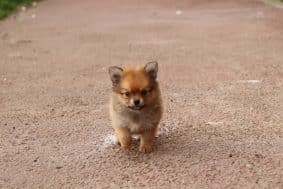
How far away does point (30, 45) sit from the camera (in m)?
9.82

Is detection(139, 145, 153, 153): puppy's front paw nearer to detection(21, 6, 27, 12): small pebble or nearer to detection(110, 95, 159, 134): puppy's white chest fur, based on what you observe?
detection(110, 95, 159, 134): puppy's white chest fur

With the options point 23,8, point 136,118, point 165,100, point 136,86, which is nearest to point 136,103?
point 136,86

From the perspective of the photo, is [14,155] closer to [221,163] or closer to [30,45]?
[221,163]

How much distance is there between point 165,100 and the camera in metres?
6.12

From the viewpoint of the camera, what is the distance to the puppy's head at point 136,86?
169 inches

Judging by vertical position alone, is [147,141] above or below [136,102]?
below

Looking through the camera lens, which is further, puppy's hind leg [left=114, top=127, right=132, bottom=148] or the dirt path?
puppy's hind leg [left=114, top=127, right=132, bottom=148]

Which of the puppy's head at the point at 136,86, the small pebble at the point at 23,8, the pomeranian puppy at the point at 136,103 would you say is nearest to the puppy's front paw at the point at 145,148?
the pomeranian puppy at the point at 136,103

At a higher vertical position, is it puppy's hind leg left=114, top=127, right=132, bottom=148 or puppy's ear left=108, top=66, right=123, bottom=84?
puppy's ear left=108, top=66, right=123, bottom=84

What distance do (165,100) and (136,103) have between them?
6.13ft

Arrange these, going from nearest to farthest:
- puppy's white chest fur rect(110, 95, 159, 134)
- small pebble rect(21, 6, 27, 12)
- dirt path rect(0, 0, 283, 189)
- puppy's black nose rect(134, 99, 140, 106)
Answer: puppy's black nose rect(134, 99, 140, 106) < dirt path rect(0, 0, 283, 189) < puppy's white chest fur rect(110, 95, 159, 134) < small pebble rect(21, 6, 27, 12)

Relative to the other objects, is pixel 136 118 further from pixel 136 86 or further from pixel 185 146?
pixel 185 146

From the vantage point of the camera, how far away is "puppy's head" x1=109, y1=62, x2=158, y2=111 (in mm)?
4289

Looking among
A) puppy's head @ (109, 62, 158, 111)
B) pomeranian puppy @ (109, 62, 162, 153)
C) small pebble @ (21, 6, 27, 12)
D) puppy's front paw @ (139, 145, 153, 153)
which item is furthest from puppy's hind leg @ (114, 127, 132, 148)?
small pebble @ (21, 6, 27, 12)
